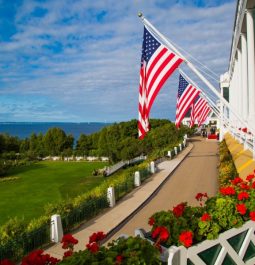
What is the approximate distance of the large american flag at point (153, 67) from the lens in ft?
48.5

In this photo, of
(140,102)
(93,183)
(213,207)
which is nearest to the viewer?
(213,207)

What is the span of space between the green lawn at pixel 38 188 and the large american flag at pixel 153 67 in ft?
35.6

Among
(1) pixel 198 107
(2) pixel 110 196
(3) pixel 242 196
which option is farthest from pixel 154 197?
(1) pixel 198 107

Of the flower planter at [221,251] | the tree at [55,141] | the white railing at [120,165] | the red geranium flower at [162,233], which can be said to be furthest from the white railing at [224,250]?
the tree at [55,141]

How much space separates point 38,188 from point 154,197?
16.8m

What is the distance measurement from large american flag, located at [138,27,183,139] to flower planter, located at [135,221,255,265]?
9.19 m

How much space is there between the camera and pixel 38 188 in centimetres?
3206

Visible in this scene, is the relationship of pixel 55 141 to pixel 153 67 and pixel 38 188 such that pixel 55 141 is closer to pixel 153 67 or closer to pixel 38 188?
pixel 38 188

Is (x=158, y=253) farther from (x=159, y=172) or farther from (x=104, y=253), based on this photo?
(x=159, y=172)

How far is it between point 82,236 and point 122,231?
160 cm

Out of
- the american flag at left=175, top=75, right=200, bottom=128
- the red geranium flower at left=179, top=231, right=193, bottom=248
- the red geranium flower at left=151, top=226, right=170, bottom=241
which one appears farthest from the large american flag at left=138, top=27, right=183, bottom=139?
the red geranium flower at left=179, top=231, right=193, bottom=248

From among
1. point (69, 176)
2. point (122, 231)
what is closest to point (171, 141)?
point (69, 176)

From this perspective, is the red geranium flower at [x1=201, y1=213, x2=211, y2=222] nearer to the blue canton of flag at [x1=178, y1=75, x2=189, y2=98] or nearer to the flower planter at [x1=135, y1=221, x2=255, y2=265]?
the flower planter at [x1=135, y1=221, x2=255, y2=265]

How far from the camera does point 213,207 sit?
6.93 m
